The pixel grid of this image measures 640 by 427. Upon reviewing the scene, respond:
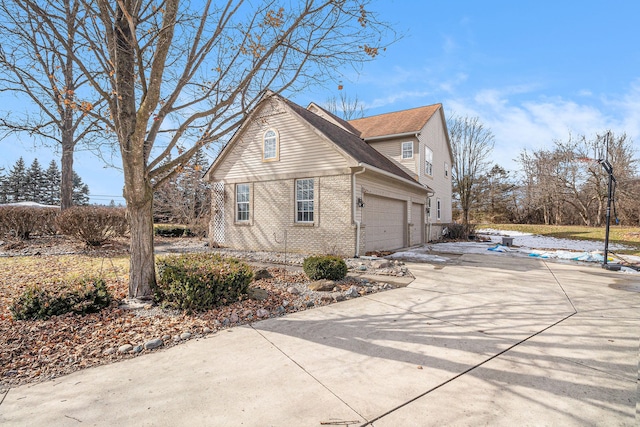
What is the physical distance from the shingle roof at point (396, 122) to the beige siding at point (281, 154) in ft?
19.7

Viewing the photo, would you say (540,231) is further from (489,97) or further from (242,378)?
(242,378)

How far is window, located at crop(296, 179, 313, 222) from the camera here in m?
11.2

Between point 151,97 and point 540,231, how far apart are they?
27.3 m

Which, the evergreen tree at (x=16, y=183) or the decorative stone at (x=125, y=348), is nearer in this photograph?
the decorative stone at (x=125, y=348)

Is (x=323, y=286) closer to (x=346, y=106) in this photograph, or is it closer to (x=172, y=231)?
(x=172, y=231)

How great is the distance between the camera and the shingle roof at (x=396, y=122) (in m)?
15.8

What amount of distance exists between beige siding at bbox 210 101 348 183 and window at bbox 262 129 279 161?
0.16m

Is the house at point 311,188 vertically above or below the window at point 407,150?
below

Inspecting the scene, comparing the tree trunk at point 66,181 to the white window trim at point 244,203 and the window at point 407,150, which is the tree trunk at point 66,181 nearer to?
the white window trim at point 244,203

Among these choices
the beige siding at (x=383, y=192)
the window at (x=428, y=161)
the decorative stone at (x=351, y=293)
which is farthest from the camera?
the window at (x=428, y=161)

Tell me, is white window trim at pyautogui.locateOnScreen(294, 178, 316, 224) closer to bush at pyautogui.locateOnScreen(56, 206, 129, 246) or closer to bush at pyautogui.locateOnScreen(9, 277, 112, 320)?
bush at pyautogui.locateOnScreen(9, 277, 112, 320)

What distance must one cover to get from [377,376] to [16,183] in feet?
189

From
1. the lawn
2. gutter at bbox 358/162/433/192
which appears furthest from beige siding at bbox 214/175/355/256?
the lawn

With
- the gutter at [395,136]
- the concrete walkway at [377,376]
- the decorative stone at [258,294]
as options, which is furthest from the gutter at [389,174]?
the concrete walkway at [377,376]
